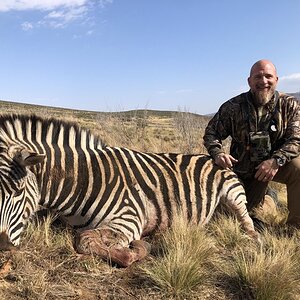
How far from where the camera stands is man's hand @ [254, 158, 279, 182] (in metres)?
4.59

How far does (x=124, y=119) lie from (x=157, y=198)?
9.22 metres

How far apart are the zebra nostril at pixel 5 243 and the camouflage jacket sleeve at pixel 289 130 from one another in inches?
120

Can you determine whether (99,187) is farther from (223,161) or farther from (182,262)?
(223,161)

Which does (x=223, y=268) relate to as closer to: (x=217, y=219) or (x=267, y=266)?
(x=267, y=266)

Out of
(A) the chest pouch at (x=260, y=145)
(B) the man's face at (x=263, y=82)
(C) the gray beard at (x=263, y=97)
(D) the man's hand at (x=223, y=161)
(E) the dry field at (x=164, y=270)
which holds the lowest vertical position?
(E) the dry field at (x=164, y=270)

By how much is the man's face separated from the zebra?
3.45 feet

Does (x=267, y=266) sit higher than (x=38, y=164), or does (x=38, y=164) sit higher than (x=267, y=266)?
(x=38, y=164)

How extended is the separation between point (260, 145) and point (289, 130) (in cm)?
38

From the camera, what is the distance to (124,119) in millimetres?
13156

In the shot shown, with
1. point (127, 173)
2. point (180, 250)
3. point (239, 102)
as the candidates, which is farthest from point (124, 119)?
point (180, 250)

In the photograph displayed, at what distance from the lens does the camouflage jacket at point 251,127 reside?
471 centimetres

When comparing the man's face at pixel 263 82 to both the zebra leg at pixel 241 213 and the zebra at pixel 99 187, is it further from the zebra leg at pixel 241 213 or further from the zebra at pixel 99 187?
the zebra leg at pixel 241 213

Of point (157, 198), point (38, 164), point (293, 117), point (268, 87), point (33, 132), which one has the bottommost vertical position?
point (157, 198)

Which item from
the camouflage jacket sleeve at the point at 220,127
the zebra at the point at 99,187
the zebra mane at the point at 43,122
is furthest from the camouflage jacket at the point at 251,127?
the zebra mane at the point at 43,122
